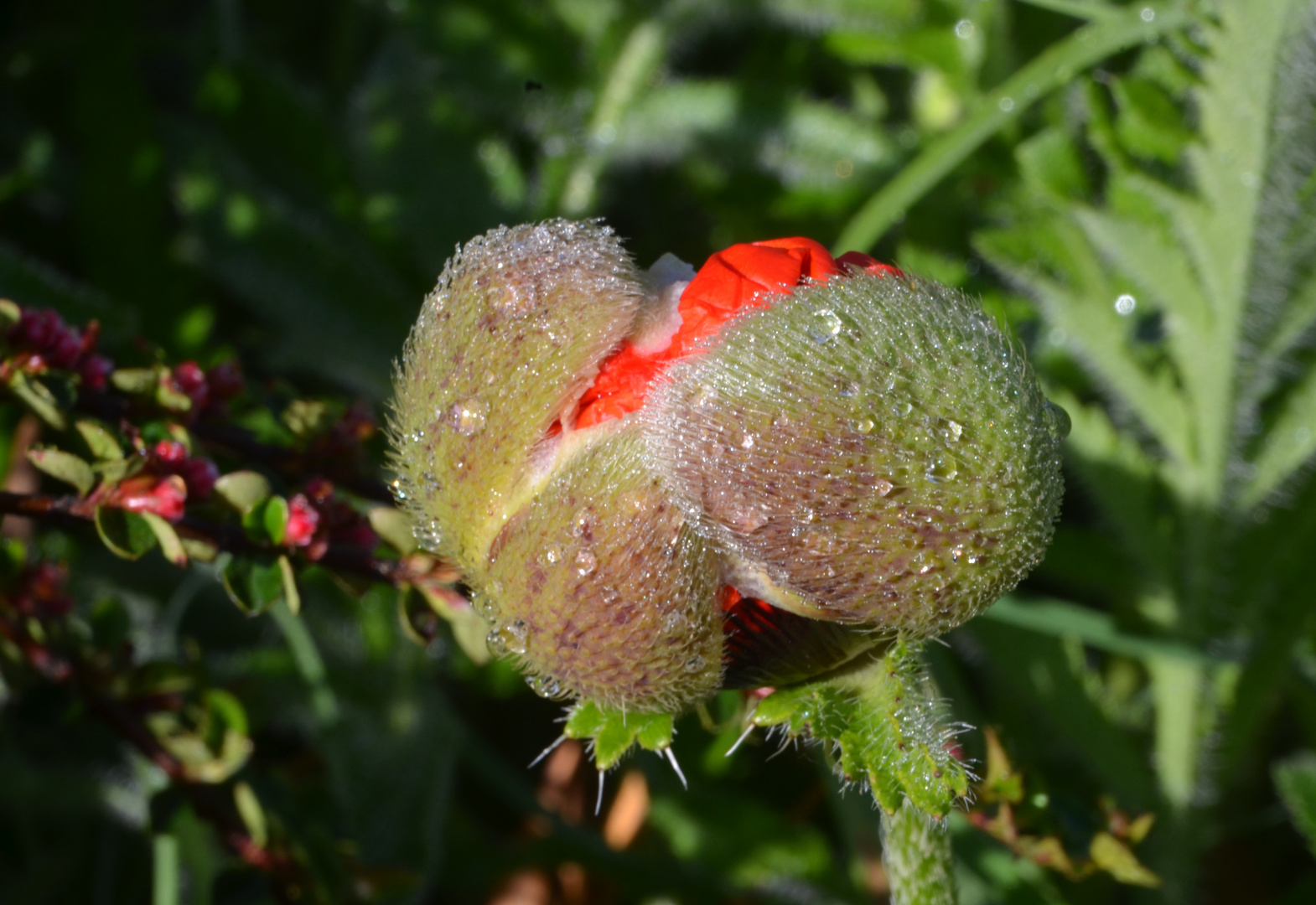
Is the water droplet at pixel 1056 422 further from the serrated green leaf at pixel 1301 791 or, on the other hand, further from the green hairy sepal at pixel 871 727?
the serrated green leaf at pixel 1301 791

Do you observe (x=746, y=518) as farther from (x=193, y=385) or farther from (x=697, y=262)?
(x=697, y=262)

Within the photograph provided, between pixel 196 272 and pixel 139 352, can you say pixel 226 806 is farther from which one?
pixel 196 272

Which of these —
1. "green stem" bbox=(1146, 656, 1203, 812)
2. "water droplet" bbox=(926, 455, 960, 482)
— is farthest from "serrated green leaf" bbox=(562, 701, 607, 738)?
"green stem" bbox=(1146, 656, 1203, 812)

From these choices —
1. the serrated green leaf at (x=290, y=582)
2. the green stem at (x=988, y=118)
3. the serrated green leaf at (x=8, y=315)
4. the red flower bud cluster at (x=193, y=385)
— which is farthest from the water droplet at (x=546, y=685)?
the green stem at (x=988, y=118)

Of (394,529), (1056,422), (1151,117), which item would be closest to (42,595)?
(394,529)

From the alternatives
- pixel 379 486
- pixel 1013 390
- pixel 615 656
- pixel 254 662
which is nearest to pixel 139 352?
pixel 379 486

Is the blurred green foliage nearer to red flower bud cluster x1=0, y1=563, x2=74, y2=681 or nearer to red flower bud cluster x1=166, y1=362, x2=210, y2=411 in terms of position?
red flower bud cluster x1=0, y1=563, x2=74, y2=681
